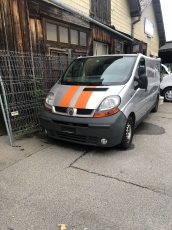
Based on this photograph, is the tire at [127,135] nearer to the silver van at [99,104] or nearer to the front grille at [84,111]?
the silver van at [99,104]

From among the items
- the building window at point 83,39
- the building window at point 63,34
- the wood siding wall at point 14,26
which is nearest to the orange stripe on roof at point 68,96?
the wood siding wall at point 14,26

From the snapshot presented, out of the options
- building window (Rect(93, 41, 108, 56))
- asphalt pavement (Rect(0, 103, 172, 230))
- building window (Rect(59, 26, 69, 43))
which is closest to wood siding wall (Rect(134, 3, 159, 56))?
building window (Rect(93, 41, 108, 56))

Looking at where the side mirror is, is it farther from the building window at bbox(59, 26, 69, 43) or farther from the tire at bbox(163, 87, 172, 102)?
the tire at bbox(163, 87, 172, 102)

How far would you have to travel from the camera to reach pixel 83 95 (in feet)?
11.5

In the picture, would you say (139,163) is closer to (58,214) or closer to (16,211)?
(58,214)

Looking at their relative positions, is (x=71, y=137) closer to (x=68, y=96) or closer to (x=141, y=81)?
(x=68, y=96)

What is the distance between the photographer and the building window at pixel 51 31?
5723mm

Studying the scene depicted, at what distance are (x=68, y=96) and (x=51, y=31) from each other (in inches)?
128

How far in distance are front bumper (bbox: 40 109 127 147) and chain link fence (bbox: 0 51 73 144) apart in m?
1.24

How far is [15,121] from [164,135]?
3.66 m

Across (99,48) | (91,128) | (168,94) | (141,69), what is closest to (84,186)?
(91,128)

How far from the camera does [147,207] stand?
2.19m

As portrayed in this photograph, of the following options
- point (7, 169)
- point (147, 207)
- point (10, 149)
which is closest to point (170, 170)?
point (147, 207)

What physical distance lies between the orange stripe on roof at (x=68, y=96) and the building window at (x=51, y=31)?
9.29 ft
